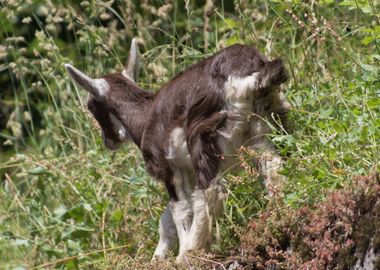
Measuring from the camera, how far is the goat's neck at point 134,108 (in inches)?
288

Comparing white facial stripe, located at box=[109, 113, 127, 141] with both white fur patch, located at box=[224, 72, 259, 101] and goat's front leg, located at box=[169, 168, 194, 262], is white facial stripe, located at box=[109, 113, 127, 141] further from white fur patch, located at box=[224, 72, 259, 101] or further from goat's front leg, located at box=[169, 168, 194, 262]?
white fur patch, located at box=[224, 72, 259, 101]

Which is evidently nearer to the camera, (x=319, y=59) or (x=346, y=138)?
(x=346, y=138)

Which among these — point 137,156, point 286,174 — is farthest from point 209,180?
point 137,156

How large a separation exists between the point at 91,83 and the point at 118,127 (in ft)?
1.35

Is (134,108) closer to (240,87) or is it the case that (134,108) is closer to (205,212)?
(205,212)

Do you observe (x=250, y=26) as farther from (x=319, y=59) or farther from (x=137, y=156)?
(x=137, y=156)

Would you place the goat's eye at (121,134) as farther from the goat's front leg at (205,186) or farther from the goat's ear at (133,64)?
the goat's front leg at (205,186)

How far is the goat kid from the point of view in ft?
20.9

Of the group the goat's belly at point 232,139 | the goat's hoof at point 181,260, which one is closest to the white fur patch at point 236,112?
the goat's belly at point 232,139

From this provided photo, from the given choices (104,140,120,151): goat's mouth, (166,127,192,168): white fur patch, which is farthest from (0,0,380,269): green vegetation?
(166,127,192,168): white fur patch

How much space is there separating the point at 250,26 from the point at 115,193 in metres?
1.58

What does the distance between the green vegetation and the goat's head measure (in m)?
0.20

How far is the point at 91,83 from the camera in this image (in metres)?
7.40

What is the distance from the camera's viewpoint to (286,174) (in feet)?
19.2
